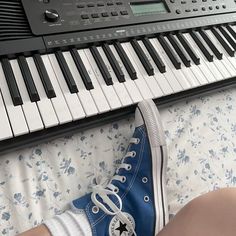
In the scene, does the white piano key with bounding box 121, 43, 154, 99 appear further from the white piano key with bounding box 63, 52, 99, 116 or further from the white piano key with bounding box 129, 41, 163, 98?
the white piano key with bounding box 63, 52, 99, 116

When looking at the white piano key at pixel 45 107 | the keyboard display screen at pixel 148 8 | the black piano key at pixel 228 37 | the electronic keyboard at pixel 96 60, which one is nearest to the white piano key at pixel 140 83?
the electronic keyboard at pixel 96 60

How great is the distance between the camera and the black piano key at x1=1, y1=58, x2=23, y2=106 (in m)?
0.63

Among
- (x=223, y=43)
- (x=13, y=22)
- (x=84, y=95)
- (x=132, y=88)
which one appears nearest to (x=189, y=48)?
(x=223, y=43)

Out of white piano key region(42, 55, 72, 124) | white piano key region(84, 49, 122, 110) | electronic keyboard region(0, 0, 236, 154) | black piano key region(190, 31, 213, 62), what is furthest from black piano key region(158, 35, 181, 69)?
white piano key region(42, 55, 72, 124)

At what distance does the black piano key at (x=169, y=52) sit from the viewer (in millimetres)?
830

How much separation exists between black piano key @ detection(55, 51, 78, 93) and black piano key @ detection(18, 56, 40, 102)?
7 centimetres

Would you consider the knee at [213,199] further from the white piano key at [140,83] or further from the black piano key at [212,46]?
the black piano key at [212,46]

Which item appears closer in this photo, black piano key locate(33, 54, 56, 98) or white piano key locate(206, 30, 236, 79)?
black piano key locate(33, 54, 56, 98)

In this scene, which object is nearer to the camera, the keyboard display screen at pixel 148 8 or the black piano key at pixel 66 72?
the black piano key at pixel 66 72

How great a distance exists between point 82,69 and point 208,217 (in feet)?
1.36

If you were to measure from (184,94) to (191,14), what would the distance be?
249mm

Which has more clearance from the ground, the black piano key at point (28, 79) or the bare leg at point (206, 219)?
the black piano key at point (28, 79)

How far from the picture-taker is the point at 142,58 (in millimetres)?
803

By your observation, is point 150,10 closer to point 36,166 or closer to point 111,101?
point 111,101
